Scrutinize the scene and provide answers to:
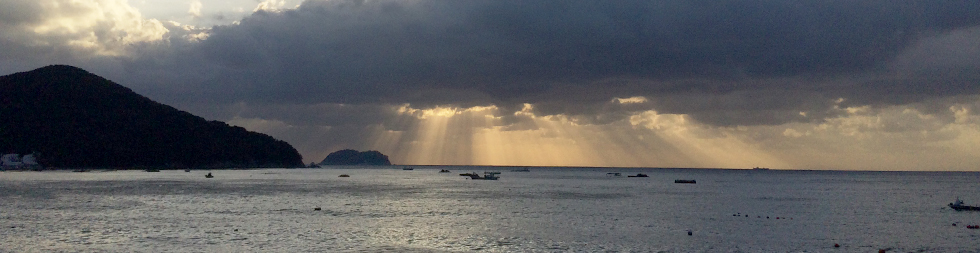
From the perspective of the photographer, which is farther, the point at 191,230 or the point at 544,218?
the point at 544,218

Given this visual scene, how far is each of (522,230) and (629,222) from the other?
13.2 metres

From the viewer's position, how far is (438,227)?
184 feet

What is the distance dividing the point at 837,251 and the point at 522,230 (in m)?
22.7

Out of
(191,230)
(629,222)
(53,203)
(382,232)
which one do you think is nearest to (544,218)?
(629,222)

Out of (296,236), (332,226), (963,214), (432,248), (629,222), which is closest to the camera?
(432,248)

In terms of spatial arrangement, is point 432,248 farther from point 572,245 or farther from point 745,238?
point 745,238

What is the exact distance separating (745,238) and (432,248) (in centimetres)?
2428

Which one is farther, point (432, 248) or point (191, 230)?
point (191, 230)

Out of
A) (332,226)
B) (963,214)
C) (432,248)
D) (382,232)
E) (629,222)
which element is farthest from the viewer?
(963,214)

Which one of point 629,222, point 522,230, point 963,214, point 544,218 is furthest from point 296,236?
point 963,214

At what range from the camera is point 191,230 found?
51.2 m

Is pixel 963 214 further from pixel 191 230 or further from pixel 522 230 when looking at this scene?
pixel 191 230

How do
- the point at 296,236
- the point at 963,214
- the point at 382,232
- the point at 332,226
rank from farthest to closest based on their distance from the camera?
the point at 963,214 → the point at 332,226 → the point at 382,232 → the point at 296,236

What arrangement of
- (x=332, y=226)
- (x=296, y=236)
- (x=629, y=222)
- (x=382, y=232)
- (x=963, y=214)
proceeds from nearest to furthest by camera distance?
(x=296, y=236) → (x=382, y=232) → (x=332, y=226) → (x=629, y=222) → (x=963, y=214)
